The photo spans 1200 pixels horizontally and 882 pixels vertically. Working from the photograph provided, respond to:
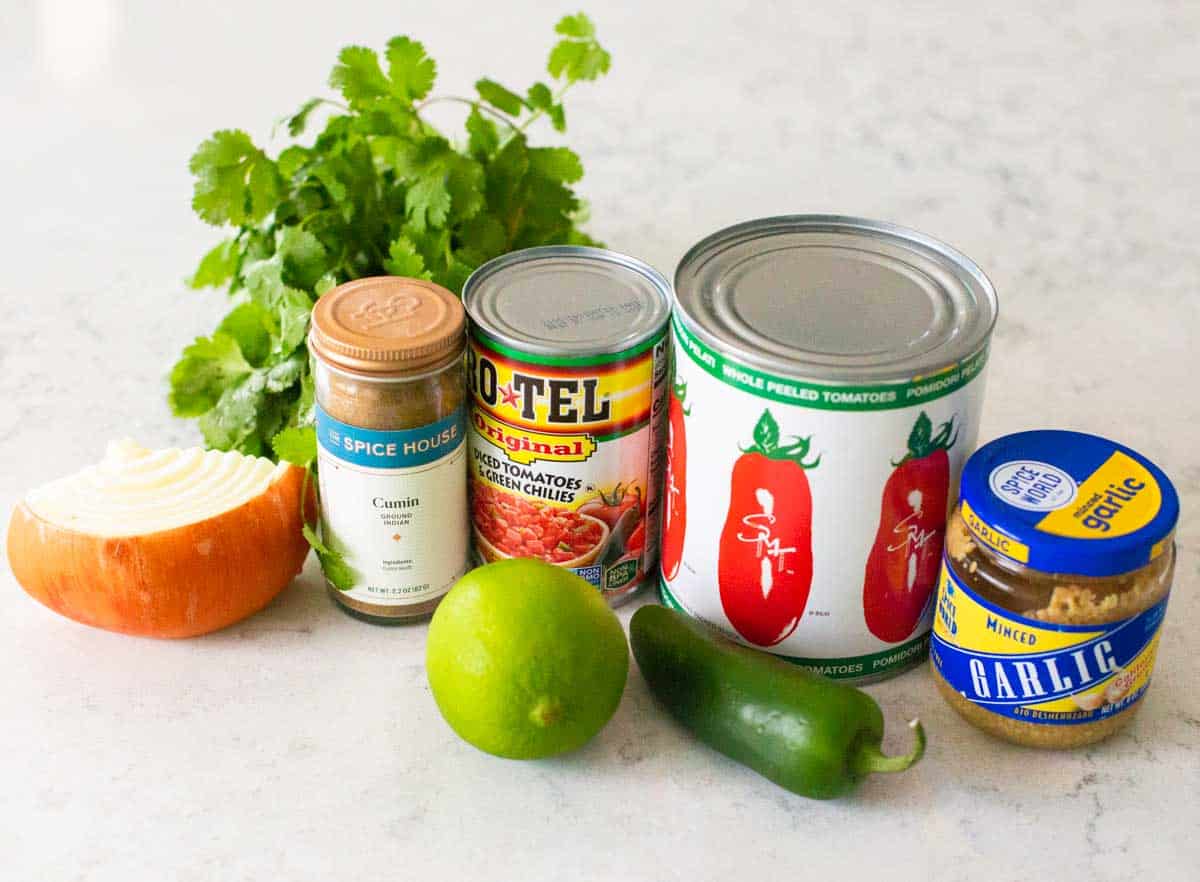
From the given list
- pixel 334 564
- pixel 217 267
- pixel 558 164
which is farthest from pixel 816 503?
pixel 217 267

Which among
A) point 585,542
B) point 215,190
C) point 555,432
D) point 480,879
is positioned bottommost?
point 480,879

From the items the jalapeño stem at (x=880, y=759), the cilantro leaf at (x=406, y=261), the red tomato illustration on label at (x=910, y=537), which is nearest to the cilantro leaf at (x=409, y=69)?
the cilantro leaf at (x=406, y=261)

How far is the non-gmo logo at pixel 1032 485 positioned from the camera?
1438 millimetres

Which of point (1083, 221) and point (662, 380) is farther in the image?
point (1083, 221)

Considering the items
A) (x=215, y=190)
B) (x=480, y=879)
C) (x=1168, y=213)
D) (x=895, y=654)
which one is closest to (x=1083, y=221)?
(x=1168, y=213)

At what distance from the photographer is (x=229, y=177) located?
1.80 m

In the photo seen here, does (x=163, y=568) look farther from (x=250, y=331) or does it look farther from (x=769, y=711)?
(x=769, y=711)

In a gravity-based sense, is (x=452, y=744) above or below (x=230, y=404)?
below

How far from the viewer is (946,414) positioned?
147 cm

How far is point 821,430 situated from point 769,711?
275 millimetres

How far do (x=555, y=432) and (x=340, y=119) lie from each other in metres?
0.58

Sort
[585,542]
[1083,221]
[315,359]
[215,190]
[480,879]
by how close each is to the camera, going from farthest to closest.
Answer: [1083,221] < [215,190] < [585,542] < [315,359] < [480,879]

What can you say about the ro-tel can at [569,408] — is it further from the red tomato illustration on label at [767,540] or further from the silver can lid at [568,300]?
the red tomato illustration on label at [767,540]

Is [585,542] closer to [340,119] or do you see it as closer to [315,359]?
[315,359]
